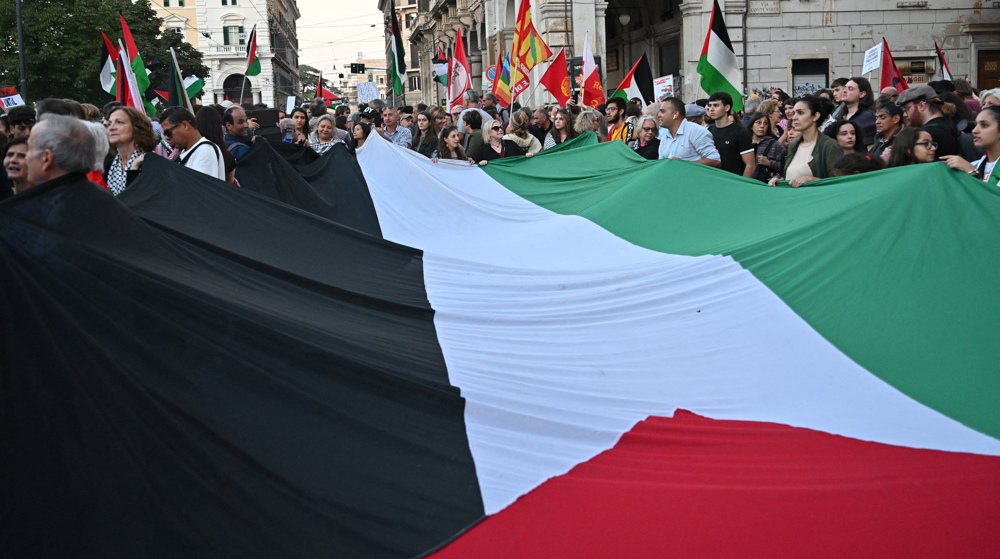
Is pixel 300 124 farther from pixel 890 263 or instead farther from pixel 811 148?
pixel 890 263

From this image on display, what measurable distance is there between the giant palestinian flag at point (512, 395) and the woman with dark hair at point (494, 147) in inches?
216

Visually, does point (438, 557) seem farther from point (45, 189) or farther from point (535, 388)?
point (45, 189)

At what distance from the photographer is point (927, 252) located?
4.21 m

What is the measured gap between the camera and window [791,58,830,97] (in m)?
22.3

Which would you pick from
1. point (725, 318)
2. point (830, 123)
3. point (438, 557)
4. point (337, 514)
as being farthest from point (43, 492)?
point (830, 123)

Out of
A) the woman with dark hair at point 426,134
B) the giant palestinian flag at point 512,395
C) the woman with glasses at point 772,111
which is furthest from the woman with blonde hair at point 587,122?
the giant palestinian flag at point 512,395

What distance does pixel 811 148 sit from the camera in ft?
22.4

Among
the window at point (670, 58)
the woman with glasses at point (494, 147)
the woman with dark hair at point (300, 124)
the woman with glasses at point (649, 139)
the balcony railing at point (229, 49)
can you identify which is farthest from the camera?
the balcony railing at point (229, 49)

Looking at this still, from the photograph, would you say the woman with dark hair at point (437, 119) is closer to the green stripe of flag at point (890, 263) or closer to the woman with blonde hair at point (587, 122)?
the woman with blonde hair at point (587, 122)

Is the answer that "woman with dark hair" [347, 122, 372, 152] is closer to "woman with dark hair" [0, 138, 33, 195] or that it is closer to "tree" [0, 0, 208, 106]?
"woman with dark hair" [0, 138, 33, 195]

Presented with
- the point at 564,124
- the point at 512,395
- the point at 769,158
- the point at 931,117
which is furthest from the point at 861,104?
the point at 512,395

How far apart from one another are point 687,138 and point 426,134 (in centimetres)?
531

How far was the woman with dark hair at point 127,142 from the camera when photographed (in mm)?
5945

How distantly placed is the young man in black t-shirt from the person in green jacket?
907mm
